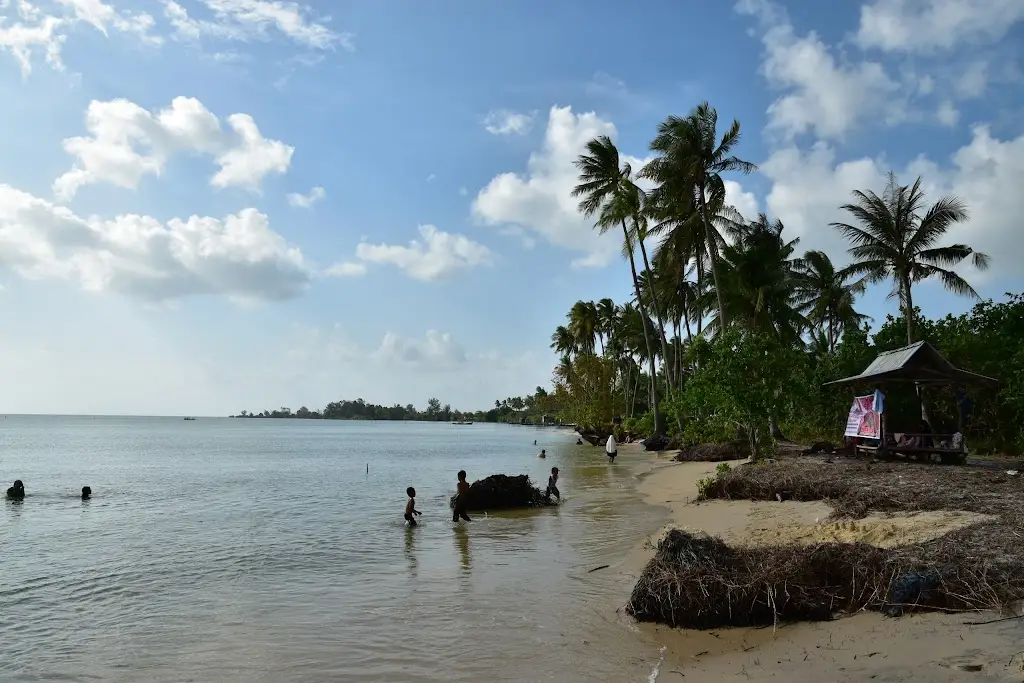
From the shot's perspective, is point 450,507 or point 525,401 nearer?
point 450,507

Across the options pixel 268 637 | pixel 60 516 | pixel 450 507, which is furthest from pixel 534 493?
pixel 60 516

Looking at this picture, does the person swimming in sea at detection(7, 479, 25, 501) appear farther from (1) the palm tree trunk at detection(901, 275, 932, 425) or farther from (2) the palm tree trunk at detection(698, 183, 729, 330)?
(1) the palm tree trunk at detection(901, 275, 932, 425)

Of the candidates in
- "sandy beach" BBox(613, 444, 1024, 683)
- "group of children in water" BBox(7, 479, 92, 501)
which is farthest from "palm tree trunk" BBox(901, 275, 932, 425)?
"group of children in water" BBox(7, 479, 92, 501)

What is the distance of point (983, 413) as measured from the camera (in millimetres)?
24391

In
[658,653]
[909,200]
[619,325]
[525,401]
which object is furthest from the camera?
[525,401]

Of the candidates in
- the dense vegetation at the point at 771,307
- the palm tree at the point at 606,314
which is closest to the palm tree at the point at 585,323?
the palm tree at the point at 606,314

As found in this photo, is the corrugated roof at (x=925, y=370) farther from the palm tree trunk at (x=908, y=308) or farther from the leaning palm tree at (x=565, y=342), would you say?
the leaning palm tree at (x=565, y=342)

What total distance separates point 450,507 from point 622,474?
10.7m

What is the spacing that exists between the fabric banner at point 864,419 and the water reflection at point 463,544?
12.5 metres

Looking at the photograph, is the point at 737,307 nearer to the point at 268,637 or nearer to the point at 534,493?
the point at 534,493

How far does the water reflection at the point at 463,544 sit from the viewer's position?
37.9ft

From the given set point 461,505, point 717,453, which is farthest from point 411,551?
point 717,453

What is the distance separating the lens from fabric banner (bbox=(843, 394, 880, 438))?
19.7 metres

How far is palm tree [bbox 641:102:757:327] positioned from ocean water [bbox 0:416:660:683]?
16770mm
